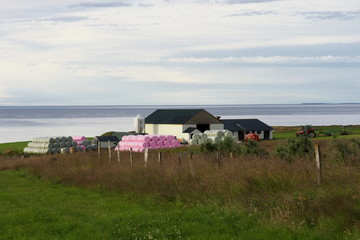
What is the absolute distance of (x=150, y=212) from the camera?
608 inches

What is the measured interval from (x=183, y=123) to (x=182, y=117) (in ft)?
7.99

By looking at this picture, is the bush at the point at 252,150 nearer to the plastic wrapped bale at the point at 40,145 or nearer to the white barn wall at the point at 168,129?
the plastic wrapped bale at the point at 40,145

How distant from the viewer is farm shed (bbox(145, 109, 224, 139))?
6588cm

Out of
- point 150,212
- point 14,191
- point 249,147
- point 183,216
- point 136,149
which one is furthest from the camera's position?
point 136,149

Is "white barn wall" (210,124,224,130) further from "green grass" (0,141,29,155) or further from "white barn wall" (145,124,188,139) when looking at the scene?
"green grass" (0,141,29,155)

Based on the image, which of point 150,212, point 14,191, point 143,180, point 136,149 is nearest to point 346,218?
point 150,212

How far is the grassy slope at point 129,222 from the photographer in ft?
39.9

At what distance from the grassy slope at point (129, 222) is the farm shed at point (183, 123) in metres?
46.2

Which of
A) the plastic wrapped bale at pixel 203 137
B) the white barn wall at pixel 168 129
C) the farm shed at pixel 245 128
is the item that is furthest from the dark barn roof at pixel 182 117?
the plastic wrapped bale at pixel 203 137

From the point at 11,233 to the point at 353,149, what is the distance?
54.5 feet

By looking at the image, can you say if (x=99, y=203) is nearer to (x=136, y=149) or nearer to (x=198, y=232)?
(x=198, y=232)

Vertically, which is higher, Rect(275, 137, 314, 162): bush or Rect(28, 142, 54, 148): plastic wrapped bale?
Rect(275, 137, 314, 162): bush

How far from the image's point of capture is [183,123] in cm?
6569

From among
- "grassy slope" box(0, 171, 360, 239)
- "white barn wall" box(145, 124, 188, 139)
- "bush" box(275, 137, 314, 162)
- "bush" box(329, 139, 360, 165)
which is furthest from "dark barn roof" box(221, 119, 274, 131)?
"grassy slope" box(0, 171, 360, 239)
